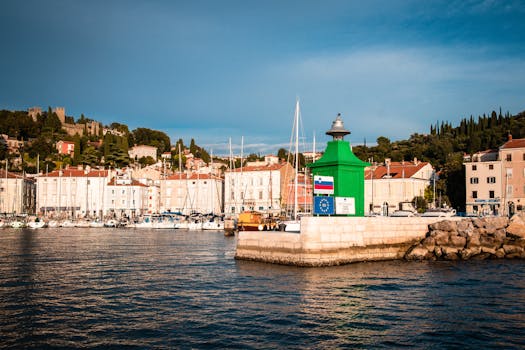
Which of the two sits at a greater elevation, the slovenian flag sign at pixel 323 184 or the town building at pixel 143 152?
the town building at pixel 143 152

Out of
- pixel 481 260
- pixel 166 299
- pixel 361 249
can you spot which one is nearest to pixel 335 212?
pixel 361 249

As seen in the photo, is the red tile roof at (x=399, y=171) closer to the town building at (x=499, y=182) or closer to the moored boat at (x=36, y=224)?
the town building at (x=499, y=182)

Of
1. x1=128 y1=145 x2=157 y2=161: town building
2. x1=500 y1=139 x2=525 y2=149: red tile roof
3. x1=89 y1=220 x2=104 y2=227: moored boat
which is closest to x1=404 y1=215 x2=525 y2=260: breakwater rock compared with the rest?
x1=500 y1=139 x2=525 y2=149: red tile roof

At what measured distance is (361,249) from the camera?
26.8 metres

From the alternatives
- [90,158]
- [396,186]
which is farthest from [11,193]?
[396,186]

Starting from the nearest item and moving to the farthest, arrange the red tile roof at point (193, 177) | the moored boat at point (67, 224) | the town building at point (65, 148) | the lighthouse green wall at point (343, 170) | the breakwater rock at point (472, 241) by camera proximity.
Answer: the lighthouse green wall at point (343, 170), the breakwater rock at point (472, 241), the moored boat at point (67, 224), the red tile roof at point (193, 177), the town building at point (65, 148)

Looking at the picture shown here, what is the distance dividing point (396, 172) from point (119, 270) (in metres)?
53.2

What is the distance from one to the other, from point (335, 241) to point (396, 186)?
1871 inches

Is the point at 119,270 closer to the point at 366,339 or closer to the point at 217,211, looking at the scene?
the point at 366,339

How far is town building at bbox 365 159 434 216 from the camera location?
70500 millimetres

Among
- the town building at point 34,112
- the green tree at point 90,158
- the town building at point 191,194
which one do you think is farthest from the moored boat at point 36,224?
the town building at point 34,112

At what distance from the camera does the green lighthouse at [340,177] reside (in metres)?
27.2

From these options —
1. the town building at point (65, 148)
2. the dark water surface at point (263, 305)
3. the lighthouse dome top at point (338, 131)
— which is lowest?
the dark water surface at point (263, 305)

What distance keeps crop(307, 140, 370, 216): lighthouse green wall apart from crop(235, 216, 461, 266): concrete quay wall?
1750mm
